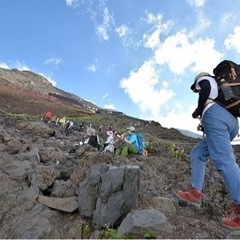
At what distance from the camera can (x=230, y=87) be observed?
4.62 m

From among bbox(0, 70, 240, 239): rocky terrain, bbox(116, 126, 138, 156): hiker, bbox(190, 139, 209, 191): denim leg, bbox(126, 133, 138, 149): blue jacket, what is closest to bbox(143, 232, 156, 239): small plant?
bbox(0, 70, 240, 239): rocky terrain

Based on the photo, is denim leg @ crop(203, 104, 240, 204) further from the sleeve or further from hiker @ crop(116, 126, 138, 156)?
hiker @ crop(116, 126, 138, 156)

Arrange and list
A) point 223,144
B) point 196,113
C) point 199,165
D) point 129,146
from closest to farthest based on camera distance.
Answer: point 223,144 < point 196,113 < point 199,165 < point 129,146

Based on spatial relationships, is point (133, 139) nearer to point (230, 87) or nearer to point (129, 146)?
point (129, 146)

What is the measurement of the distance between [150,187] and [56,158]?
393 centimetres

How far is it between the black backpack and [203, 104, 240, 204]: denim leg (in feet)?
0.26

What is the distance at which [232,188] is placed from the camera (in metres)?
4.48

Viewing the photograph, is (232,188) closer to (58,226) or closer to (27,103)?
(58,226)

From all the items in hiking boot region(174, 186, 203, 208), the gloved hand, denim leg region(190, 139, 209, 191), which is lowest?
hiking boot region(174, 186, 203, 208)

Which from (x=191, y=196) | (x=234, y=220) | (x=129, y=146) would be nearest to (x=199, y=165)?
(x=191, y=196)

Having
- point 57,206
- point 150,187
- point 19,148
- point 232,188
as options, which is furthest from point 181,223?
point 19,148

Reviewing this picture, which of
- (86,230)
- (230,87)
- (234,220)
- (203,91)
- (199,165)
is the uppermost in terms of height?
(230,87)

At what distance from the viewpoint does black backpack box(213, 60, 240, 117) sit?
181 inches

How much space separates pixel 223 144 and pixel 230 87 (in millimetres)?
706
